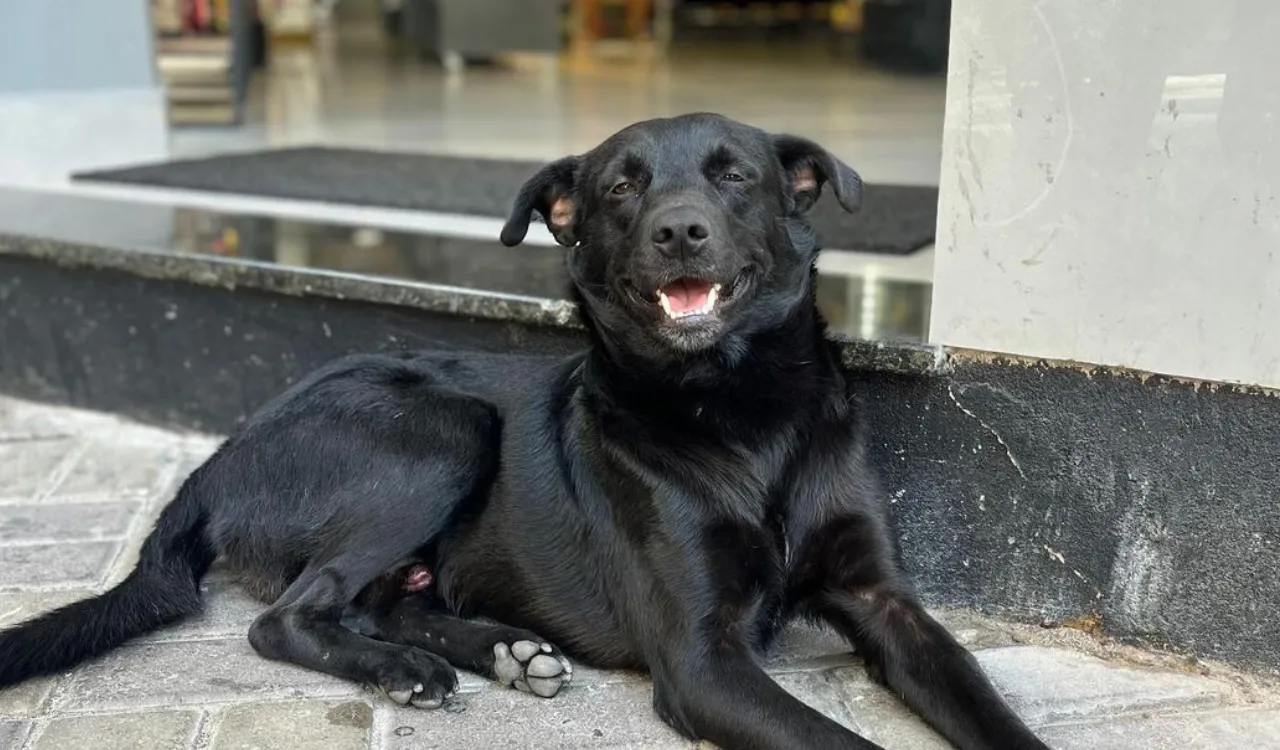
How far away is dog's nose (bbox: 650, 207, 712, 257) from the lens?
6.95 feet

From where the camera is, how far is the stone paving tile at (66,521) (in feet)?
9.79

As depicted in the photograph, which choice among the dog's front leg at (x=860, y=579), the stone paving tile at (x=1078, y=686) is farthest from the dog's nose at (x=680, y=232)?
the stone paving tile at (x=1078, y=686)

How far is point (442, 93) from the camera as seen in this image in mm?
9297

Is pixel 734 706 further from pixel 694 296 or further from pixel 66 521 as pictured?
pixel 66 521

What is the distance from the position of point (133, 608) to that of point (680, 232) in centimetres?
126

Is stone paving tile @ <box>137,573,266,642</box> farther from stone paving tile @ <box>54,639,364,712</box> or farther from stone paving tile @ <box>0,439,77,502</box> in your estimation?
stone paving tile @ <box>0,439,77,502</box>

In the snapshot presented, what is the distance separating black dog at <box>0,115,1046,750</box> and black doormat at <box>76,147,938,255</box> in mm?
1567

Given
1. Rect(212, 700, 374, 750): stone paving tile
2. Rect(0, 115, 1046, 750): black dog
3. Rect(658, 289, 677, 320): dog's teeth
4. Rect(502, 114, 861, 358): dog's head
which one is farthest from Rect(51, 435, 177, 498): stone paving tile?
Rect(658, 289, 677, 320): dog's teeth

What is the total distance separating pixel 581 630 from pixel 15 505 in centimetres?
164

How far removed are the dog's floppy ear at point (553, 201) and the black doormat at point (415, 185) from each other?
151 centimetres

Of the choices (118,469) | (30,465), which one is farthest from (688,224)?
(30,465)

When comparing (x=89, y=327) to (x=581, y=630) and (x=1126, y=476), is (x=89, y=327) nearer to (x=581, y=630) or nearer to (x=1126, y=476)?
(x=581, y=630)

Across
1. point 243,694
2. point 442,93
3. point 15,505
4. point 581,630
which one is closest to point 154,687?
point 243,694

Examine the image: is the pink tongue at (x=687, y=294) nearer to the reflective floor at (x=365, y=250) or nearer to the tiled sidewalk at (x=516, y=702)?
the reflective floor at (x=365, y=250)
